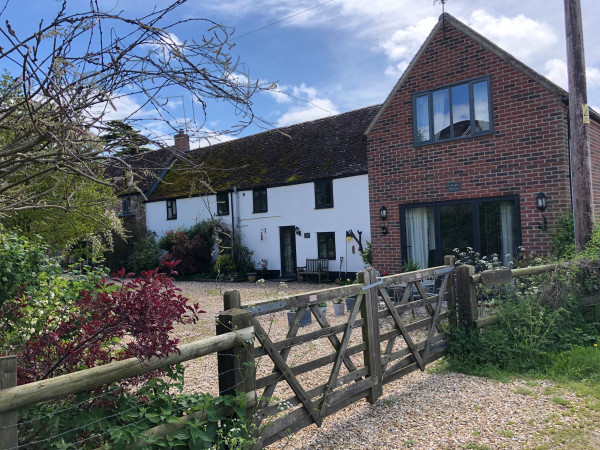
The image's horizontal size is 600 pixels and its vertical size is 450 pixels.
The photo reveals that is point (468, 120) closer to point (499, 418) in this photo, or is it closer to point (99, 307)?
point (499, 418)

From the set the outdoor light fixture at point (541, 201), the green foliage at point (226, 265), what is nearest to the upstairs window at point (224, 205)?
the green foliage at point (226, 265)

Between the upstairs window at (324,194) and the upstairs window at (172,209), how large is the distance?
9.81 meters

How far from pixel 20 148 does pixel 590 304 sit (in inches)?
311

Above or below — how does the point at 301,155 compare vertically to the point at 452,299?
above

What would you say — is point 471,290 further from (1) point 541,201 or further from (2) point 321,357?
(1) point 541,201

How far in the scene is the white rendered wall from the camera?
59.8 feet

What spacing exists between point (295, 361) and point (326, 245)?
48.9 ft

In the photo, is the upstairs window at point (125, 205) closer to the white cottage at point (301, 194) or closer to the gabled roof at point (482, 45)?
the white cottage at point (301, 194)

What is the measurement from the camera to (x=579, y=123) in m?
8.55

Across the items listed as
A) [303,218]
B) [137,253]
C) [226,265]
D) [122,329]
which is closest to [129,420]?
[122,329]

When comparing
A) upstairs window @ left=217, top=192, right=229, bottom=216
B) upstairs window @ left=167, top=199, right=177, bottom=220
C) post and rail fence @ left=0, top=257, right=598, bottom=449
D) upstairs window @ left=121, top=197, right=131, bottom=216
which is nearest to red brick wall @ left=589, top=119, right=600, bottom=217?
post and rail fence @ left=0, top=257, right=598, bottom=449

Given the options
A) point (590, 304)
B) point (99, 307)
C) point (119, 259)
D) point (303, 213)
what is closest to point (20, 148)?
point (99, 307)

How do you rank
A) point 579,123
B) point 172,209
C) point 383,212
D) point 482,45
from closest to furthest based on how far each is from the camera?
point 579,123 → point 482,45 → point 383,212 → point 172,209

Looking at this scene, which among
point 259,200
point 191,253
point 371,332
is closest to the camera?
point 371,332
